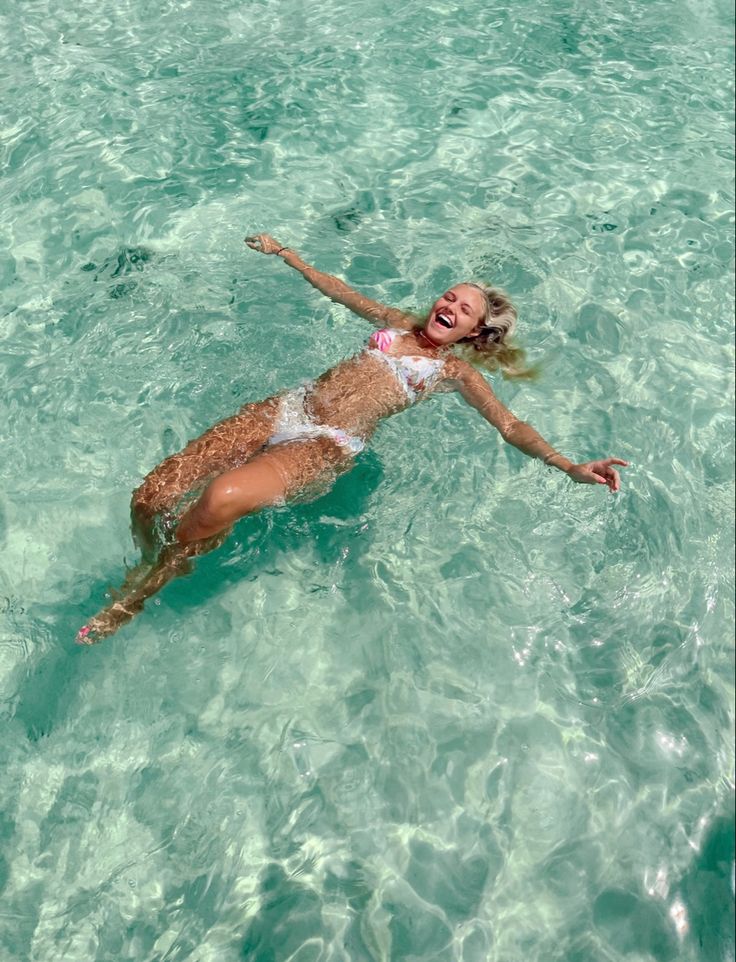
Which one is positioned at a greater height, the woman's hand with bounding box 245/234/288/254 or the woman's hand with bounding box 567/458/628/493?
the woman's hand with bounding box 245/234/288/254

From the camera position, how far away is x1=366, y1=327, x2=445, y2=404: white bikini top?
5.16 meters

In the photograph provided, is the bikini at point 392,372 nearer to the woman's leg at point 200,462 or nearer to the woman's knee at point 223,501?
the woman's leg at point 200,462

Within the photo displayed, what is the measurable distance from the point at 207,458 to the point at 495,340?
1800 millimetres

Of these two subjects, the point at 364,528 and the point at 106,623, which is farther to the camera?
the point at 364,528

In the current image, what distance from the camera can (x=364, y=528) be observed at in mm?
5125

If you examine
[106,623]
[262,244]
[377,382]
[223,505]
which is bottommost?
[106,623]

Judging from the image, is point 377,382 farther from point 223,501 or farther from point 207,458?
point 223,501

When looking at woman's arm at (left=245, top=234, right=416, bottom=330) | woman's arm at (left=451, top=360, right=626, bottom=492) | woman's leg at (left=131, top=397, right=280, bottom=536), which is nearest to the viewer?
woman's arm at (left=451, top=360, right=626, bottom=492)

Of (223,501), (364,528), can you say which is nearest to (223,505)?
(223,501)

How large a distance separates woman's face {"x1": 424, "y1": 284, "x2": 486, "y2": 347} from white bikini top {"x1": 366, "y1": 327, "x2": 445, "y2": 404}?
0.15 m

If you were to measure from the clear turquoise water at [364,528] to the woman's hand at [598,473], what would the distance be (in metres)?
0.98

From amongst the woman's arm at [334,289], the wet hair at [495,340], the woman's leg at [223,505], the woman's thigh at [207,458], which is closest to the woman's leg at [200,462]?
the woman's thigh at [207,458]

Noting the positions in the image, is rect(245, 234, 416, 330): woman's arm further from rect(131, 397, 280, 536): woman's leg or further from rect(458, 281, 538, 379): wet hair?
rect(131, 397, 280, 536): woman's leg

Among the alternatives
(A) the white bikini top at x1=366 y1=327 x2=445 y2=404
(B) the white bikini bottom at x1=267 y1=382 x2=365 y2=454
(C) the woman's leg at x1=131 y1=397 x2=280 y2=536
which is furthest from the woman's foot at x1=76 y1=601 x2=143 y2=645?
(A) the white bikini top at x1=366 y1=327 x2=445 y2=404
